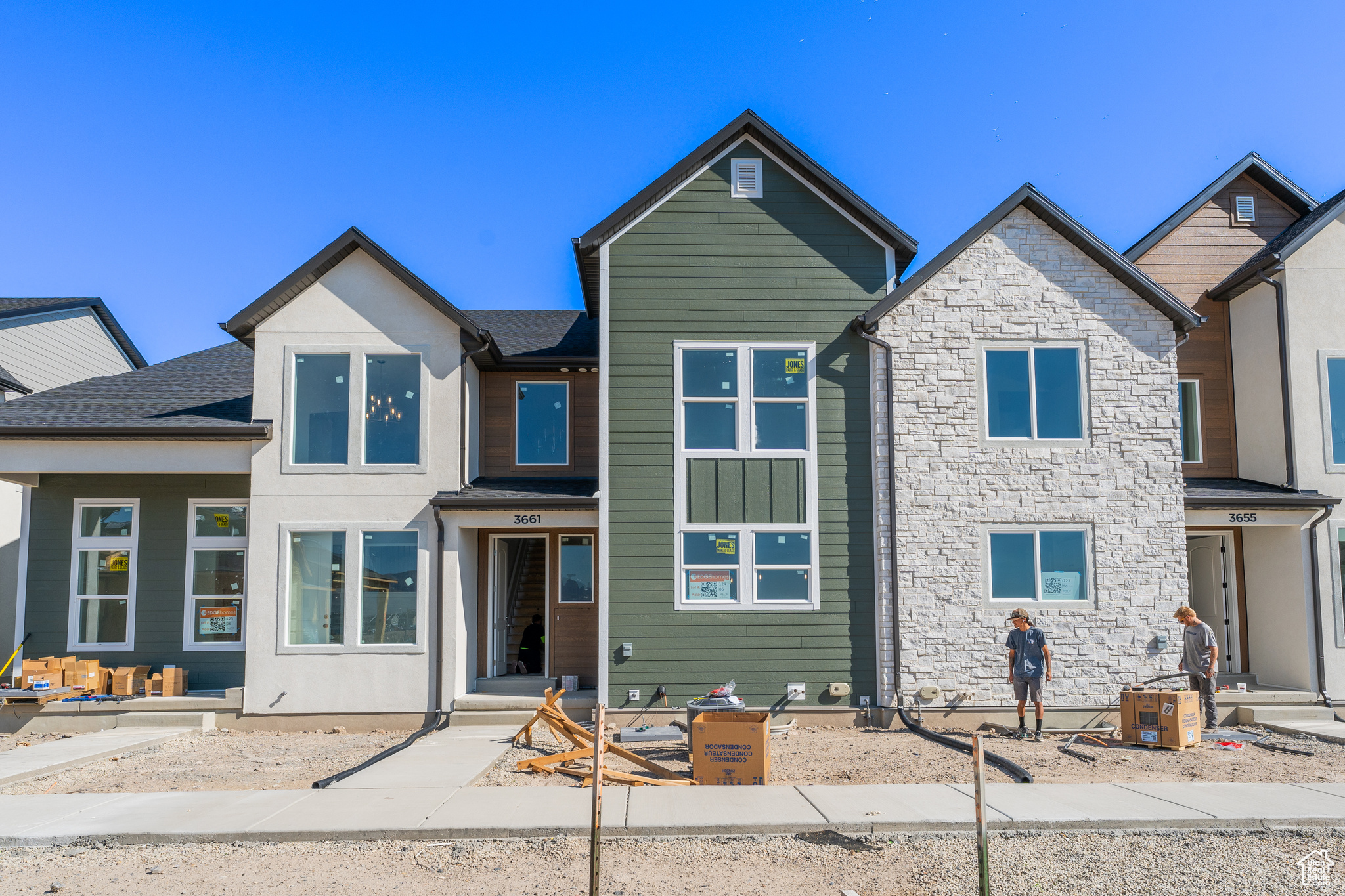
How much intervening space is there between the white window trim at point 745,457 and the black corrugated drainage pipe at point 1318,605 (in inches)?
277

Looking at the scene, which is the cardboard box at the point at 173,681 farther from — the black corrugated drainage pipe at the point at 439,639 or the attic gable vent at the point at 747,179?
the attic gable vent at the point at 747,179

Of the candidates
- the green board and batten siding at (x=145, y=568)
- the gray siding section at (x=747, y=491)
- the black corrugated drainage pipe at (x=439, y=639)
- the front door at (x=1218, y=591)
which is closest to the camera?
the black corrugated drainage pipe at (x=439, y=639)

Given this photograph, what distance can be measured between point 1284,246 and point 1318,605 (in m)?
5.19

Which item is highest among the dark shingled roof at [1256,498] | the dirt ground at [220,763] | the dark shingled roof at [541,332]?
the dark shingled roof at [541,332]

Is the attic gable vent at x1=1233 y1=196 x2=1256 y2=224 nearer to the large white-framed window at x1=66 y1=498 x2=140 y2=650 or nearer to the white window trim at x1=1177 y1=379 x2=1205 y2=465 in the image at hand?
the white window trim at x1=1177 y1=379 x2=1205 y2=465

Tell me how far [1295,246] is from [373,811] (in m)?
14.4

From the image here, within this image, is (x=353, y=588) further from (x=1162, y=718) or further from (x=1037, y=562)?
(x=1162, y=718)

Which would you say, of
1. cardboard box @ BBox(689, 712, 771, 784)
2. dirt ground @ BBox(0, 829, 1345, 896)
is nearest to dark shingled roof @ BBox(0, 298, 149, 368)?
dirt ground @ BBox(0, 829, 1345, 896)

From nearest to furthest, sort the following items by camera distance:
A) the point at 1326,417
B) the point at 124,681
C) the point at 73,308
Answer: the point at 124,681 → the point at 1326,417 → the point at 73,308

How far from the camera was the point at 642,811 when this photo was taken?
809 cm

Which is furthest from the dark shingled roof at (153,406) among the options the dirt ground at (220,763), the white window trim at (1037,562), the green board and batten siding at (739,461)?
the white window trim at (1037,562)

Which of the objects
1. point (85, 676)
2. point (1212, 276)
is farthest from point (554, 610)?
point (1212, 276)

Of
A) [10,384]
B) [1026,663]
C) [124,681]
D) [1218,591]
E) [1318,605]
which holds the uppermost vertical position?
[10,384]

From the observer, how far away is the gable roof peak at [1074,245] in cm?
1352
